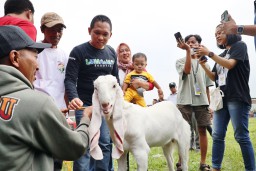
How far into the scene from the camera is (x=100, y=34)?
376 cm

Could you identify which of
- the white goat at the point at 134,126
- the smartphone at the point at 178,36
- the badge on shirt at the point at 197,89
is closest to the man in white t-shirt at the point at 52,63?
the white goat at the point at 134,126

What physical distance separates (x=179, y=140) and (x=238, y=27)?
1.99 m

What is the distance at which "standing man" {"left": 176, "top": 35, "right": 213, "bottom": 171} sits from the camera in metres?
Result: 5.14

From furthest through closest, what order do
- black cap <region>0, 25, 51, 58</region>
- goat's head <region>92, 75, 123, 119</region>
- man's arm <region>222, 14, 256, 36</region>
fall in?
man's arm <region>222, 14, 256, 36</region>, goat's head <region>92, 75, 123, 119</region>, black cap <region>0, 25, 51, 58</region>

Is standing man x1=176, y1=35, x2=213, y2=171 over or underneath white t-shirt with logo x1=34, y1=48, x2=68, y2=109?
underneath

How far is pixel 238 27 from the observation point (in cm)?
323

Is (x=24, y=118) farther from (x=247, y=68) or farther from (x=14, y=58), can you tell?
(x=247, y=68)

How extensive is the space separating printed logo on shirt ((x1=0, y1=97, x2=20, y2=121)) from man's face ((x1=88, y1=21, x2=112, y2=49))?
7.59ft

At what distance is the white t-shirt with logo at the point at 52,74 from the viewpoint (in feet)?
11.2

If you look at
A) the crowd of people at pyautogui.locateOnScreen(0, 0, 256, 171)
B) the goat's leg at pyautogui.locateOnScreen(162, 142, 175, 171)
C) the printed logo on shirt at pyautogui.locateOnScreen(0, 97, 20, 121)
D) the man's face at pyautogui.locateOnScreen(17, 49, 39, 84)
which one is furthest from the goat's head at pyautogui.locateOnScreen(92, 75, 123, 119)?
the goat's leg at pyautogui.locateOnScreen(162, 142, 175, 171)

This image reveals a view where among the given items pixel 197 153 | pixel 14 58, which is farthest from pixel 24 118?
pixel 197 153

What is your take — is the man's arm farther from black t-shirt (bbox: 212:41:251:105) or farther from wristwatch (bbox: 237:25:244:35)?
black t-shirt (bbox: 212:41:251:105)

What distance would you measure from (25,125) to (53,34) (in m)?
2.24

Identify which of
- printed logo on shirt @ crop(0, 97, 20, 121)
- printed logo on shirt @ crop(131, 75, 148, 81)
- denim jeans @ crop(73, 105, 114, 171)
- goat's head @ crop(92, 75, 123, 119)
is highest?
printed logo on shirt @ crop(0, 97, 20, 121)
